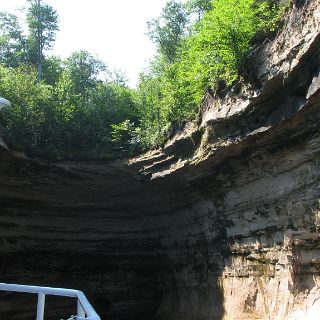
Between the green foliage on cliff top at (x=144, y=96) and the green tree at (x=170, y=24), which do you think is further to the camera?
the green tree at (x=170, y=24)

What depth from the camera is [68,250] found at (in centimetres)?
1700

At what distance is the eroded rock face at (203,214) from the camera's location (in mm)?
9734

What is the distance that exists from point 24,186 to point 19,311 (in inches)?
196

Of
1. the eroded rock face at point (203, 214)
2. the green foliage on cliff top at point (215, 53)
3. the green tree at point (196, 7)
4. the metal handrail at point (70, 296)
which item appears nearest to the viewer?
the metal handrail at point (70, 296)

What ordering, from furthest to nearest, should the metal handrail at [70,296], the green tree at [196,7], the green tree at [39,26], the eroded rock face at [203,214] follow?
the green tree at [39,26]
the green tree at [196,7]
the eroded rock face at [203,214]
the metal handrail at [70,296]

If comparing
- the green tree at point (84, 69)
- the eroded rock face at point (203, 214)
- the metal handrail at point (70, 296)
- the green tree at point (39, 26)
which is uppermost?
the green tree at point (39, 26)

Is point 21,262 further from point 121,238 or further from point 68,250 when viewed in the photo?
point 121,238

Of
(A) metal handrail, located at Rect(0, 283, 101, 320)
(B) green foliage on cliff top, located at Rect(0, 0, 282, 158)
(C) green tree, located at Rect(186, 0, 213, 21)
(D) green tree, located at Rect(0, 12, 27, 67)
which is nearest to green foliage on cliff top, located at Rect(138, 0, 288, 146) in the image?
(B) green foliage on cliff top, located at Rect(0, 0, 282, 158)

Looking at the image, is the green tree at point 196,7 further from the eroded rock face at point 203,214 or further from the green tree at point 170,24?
the eroded rock face at point 203,214

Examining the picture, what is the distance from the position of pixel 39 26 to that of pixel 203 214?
19.2 meters

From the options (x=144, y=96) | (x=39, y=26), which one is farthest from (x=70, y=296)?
(x=39, y=26)

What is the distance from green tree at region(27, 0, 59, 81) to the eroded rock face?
561 inches

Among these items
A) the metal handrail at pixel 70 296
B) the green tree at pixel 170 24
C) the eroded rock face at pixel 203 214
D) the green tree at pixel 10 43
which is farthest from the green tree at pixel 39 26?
the metal handrail at pixel 70 296

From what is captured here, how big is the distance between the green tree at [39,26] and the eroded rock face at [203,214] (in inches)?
561
